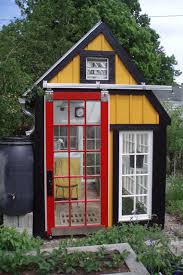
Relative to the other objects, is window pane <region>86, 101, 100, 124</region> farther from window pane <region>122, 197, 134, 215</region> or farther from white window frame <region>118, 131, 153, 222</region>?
window pane <region>122, 197, 134, 215</region>

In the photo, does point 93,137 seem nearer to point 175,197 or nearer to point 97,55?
point 97,55

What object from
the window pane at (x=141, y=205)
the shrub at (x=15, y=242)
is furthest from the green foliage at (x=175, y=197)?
the shrub at (x=15, y=242)

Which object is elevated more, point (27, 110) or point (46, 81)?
point (46, 81)

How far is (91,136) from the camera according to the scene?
6.41 meters

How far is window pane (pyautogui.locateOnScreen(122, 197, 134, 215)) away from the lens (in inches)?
267

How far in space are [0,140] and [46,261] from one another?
2.91 meters

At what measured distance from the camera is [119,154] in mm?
6566

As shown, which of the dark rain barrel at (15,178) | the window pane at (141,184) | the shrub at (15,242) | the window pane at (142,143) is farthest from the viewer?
the window pane at (141,184)

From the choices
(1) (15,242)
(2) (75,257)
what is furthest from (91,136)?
(2) (75,257)

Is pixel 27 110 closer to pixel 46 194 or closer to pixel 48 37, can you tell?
pixel 46 194

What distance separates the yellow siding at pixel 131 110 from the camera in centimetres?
642

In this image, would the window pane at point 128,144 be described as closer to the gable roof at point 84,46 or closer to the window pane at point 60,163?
the gable roof at point 84,46

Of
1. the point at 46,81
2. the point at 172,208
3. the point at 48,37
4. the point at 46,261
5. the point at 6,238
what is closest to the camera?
the point at 46,261

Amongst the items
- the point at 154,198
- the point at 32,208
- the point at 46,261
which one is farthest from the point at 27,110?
the point at 46,261
